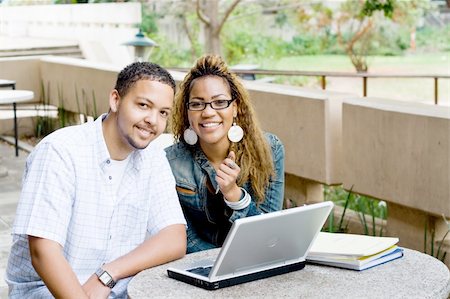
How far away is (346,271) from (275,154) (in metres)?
0.99

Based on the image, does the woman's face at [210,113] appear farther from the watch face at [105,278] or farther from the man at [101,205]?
the watch face at [105,278]

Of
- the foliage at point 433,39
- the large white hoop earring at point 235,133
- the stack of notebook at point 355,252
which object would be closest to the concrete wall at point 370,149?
the large white hoop earring at point 235,133

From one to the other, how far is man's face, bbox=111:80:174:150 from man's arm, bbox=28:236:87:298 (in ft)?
1.34

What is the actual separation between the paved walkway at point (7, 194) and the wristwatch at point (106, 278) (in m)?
2.28

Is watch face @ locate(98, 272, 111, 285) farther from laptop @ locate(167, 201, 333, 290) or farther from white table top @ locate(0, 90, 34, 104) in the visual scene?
white table top @ locate(0, 90, 34, 104)

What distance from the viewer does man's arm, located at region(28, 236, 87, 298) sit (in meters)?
2.92

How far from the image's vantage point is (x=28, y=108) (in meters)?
11.8

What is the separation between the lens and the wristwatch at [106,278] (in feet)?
9.89

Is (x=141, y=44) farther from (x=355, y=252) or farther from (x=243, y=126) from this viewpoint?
(x=355, y=252)

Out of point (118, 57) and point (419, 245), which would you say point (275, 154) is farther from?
point (118, 57)

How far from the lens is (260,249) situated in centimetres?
283

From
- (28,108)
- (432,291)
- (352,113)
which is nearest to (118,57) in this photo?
(28,108)

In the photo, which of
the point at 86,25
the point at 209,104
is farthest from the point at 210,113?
the point at 86,25

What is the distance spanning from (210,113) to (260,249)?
0.87 metres
